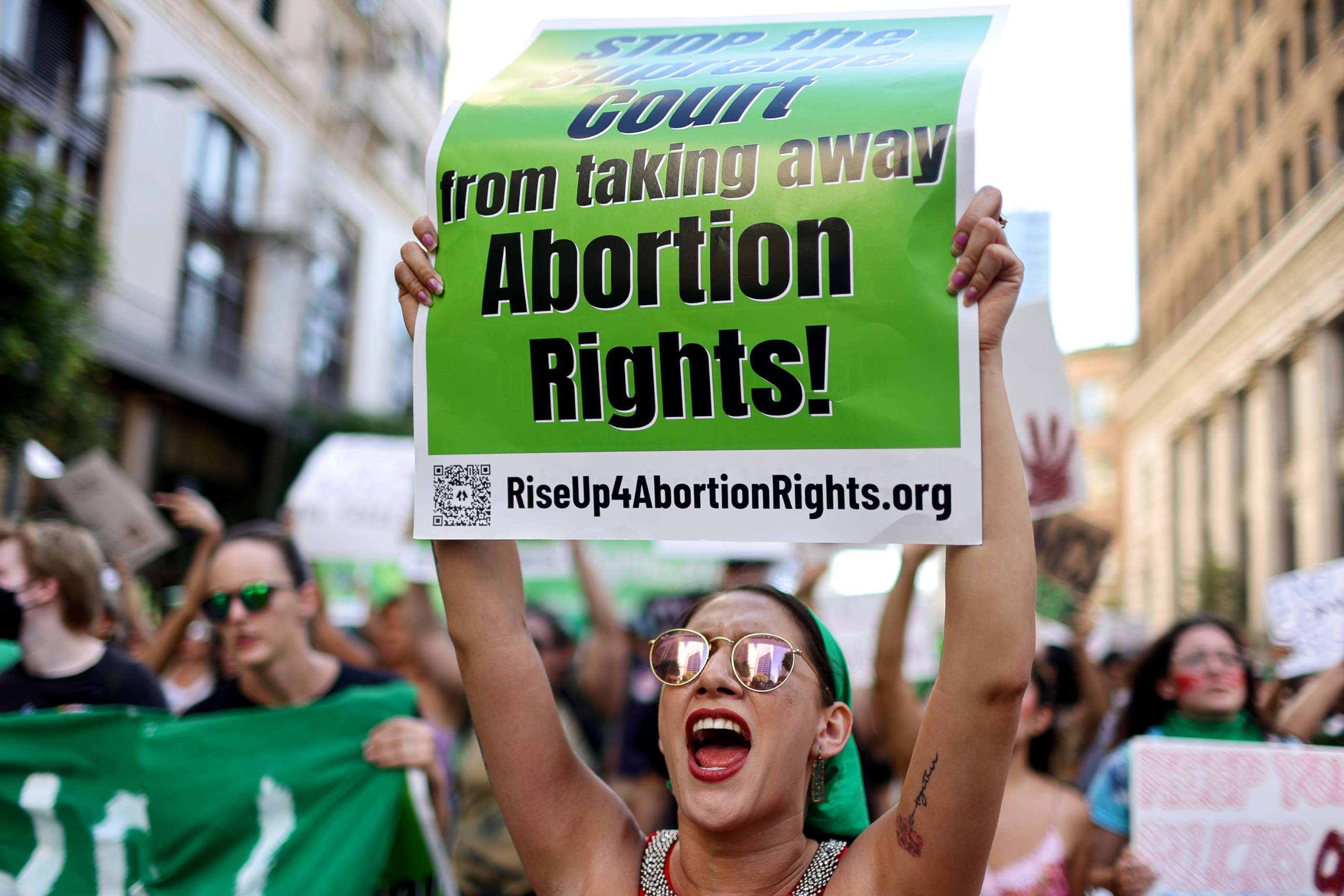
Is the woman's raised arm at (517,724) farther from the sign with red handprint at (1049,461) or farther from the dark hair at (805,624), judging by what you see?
the sign with red handprint at (1049,461)

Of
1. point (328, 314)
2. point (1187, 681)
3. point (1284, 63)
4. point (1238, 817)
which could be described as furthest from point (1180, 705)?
point (328, 314)

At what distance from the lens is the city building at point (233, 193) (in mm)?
13852

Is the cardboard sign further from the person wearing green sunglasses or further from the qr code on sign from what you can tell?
the qr code on sign

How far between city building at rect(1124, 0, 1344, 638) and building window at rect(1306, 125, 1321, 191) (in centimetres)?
4

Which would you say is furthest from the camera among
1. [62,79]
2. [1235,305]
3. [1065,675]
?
[1235,305]

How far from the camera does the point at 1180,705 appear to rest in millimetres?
3604

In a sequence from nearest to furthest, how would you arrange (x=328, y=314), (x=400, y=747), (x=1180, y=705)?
(x=400, y=747), (x=1180, y=705), (x=328, y=314)

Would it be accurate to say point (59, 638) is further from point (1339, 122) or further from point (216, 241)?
point (216, 241)

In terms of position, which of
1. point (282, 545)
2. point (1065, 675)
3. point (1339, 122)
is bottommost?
point (1065, 675)

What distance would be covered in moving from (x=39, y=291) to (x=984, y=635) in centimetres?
739

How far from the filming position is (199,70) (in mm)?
17359

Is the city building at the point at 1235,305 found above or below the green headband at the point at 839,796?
above

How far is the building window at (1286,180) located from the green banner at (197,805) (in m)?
10.8

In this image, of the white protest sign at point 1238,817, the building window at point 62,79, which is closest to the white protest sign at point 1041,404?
the white protest sign at point 1238,817
